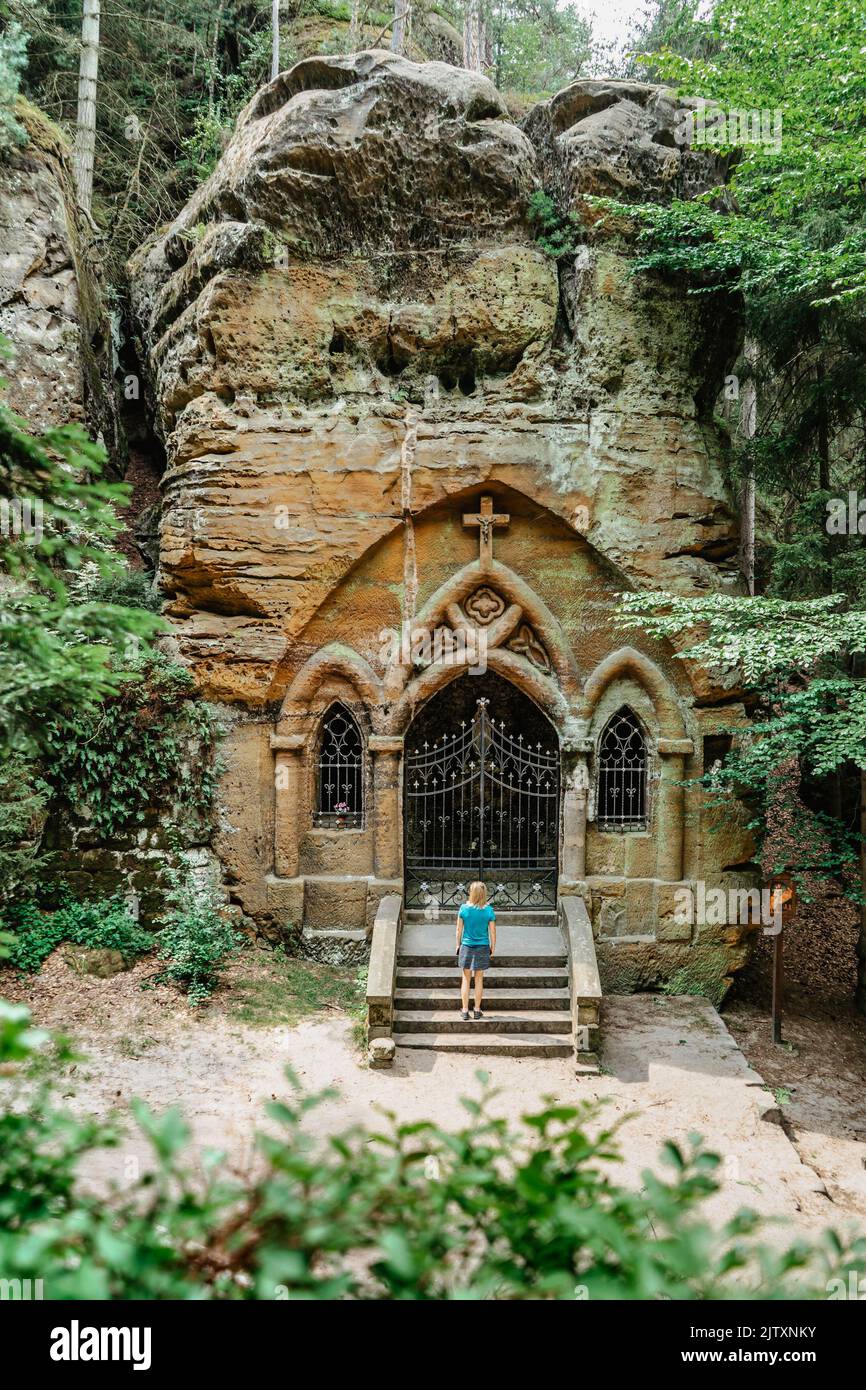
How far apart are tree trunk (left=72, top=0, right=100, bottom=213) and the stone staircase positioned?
1313 cm

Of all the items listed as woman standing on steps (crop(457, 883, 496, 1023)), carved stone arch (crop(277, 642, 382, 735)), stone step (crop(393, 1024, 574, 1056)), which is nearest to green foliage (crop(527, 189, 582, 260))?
carved stone arch (crop(277, 642, 382, 735))

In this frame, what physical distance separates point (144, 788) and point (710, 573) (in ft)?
24.8

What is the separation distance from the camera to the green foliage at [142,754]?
1012 centimetres

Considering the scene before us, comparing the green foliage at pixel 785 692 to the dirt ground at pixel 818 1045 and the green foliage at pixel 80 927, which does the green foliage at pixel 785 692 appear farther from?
the green foliage at pixel 80 927

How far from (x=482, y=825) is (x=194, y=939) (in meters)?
3.65

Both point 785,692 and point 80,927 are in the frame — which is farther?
point 80,927

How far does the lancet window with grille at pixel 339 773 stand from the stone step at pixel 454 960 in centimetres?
197

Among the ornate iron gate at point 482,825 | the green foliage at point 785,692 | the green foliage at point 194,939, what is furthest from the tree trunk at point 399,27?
the green foliage at point 194,939

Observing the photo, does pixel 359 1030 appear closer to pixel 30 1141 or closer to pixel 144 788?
pixel 144 788

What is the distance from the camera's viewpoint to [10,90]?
1069 cm

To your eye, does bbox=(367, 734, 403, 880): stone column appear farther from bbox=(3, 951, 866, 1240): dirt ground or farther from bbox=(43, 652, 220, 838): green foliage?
bbox=(43, 652, 220, 838): green foliage

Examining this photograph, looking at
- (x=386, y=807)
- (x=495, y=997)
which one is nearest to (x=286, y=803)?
(x=386, y=807)

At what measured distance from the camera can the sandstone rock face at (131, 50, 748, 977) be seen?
10.2m

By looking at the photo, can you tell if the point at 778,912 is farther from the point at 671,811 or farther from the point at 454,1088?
the point at 454,1088
